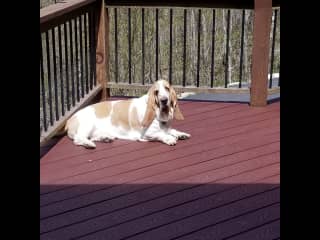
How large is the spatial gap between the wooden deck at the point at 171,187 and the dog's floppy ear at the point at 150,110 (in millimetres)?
167

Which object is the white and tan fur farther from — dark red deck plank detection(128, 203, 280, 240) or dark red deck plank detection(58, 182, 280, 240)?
dark red deck plank detection(128, 203, 280, 240)

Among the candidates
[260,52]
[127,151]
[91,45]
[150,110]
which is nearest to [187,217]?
[127,151]

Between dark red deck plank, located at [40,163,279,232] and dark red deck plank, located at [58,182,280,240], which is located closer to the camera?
dark red deck plank, located at [58,182,280,240]

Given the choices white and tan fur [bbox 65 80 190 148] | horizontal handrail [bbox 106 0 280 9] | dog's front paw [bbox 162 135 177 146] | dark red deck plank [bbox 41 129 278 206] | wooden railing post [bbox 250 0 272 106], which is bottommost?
dark red deck plank [bbox 41 129 278 206]

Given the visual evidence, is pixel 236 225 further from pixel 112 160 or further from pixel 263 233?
pixel 112 160

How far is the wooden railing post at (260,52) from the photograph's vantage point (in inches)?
184

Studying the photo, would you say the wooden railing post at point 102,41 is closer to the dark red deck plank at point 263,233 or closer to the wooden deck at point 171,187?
the wooden deck at point 171,187

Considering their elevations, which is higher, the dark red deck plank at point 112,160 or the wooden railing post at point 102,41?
the wooden railing post at point 102,41

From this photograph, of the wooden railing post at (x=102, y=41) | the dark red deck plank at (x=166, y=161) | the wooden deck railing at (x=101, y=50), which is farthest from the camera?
the wooden railing post at (x=102, y=41)

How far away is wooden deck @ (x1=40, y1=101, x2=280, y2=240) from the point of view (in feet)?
9.12

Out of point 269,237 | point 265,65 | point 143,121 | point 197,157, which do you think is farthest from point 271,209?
point 265,65

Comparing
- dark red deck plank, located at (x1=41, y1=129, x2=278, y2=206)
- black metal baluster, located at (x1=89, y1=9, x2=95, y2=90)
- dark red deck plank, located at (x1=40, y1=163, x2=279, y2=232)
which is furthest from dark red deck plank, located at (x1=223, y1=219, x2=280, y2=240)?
black metal baluster, located at (x1=89, y1=9, x2=95, y2=90)

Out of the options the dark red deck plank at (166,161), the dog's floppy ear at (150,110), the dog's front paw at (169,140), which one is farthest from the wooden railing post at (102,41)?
the dark red deck plank at (166,161)
